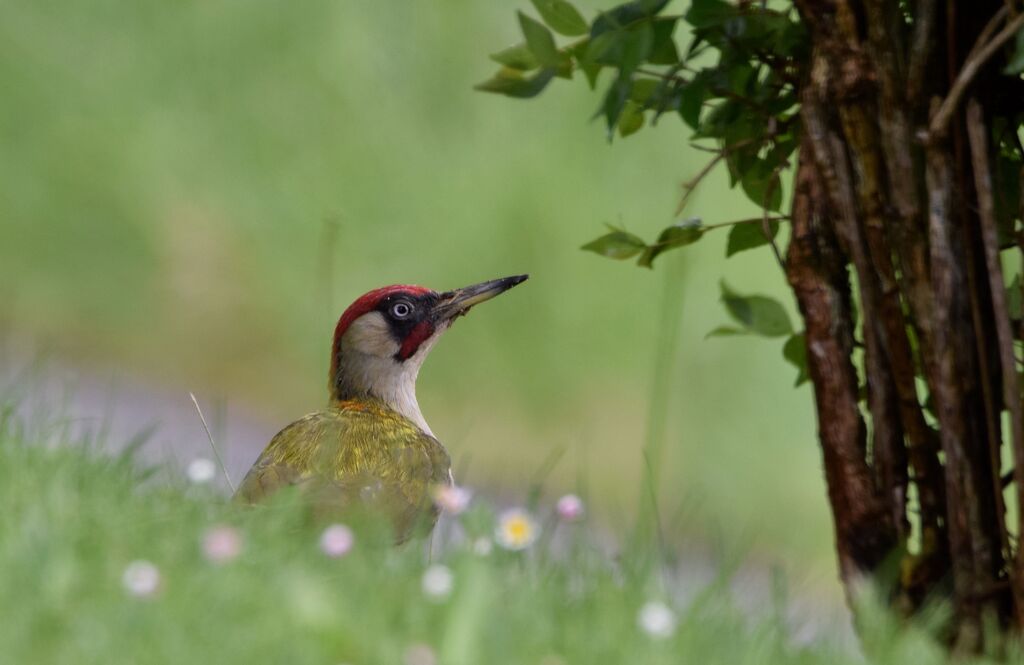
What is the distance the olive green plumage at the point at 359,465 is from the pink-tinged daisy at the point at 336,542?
0.90 meters

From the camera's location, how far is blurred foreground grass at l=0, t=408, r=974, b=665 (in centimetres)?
281

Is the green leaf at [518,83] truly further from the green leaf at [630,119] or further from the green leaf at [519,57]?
the green leaf at [630,119]

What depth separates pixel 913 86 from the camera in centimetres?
379

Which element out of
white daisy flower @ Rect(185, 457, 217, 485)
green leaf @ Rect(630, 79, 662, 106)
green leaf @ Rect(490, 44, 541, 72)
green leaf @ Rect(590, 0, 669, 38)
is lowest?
white daisy flower @ Rect(185, 457, 217, 485)

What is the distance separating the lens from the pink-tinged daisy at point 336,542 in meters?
3.26

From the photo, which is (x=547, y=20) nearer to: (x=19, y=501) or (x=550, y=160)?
(x=19, y=501)

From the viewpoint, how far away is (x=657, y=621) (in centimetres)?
306

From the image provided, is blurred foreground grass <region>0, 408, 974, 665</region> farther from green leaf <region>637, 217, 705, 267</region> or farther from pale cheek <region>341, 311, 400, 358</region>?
pale cheek <region>341, 311, 400, 358</region>

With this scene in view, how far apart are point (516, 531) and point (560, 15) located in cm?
135

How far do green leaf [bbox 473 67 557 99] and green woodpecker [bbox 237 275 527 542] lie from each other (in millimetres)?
979

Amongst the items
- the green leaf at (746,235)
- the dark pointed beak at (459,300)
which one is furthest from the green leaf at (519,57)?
the dark pointed beak at (459,300)

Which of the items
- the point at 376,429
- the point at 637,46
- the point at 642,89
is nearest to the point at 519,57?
the point at 642,89

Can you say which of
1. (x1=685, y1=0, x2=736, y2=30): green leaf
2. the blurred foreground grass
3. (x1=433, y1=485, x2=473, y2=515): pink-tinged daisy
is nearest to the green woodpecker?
(x1=433, y1=485, x2=473, y2=515): pink-tinged daisy

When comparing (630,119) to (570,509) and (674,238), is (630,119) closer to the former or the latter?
(674,238)
